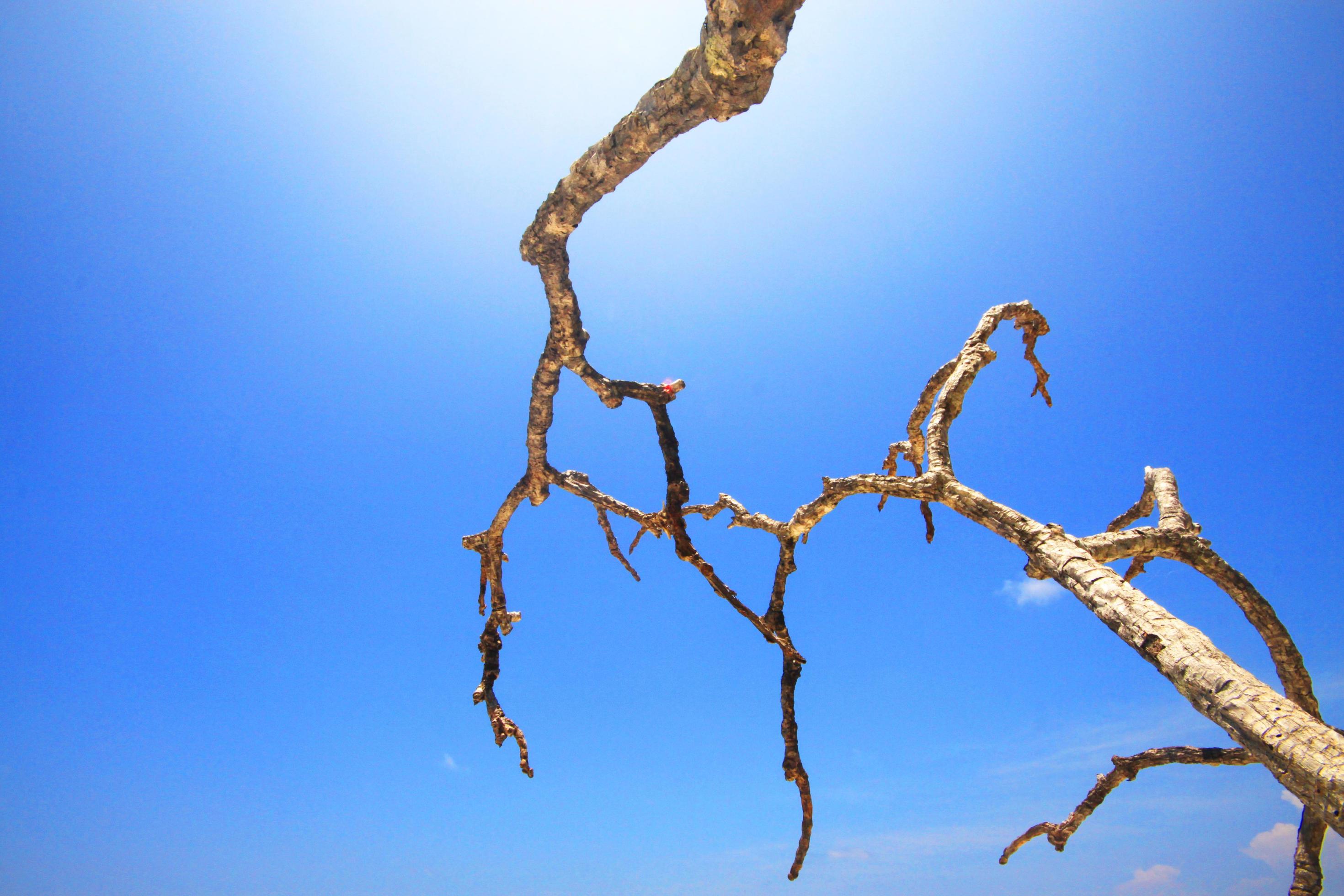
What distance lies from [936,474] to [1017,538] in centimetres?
75

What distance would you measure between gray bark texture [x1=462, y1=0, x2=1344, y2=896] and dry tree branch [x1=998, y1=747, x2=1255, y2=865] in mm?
12

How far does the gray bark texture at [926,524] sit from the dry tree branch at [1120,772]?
0.5 inches

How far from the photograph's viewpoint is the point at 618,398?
4793mm

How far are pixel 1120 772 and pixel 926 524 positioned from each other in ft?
8.18

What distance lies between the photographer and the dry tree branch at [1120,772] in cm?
421

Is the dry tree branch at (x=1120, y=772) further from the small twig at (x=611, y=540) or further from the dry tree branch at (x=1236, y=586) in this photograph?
the small twig at (x=611, y=540)

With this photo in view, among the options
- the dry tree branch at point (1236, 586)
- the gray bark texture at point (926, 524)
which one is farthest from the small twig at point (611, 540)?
the dry tree branch at point (1236, 586)

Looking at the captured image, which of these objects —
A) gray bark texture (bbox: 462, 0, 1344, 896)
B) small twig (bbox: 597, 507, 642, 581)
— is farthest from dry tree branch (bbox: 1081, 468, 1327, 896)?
small twig (bbox: 597, 507, 642, 581)

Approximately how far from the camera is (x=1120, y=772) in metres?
4.45

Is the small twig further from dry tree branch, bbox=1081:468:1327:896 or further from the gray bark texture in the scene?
dry tree branch, bbox=1081:468:1327:896

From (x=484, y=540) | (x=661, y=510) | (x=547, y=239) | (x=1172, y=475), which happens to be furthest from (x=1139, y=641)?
(x=484, y=540)

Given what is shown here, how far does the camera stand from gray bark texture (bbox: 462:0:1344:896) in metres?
2.14

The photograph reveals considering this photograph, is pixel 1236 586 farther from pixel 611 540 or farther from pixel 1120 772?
pixel 611 540

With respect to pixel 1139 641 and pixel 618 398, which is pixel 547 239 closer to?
pixel 618 398
